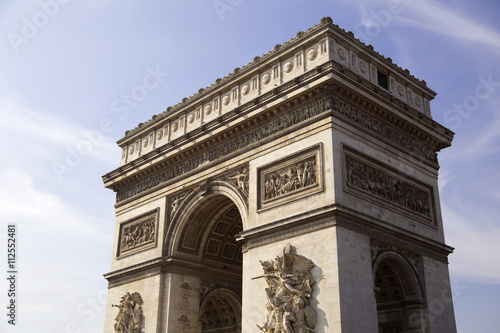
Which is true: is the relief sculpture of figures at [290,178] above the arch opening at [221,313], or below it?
above

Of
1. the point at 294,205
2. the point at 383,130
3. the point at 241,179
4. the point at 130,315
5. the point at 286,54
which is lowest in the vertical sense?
the point at 130,315

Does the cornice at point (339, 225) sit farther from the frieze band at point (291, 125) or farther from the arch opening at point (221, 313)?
the arch opening at point (221, 313)

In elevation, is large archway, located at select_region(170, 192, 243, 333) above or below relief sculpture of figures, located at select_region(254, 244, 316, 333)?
above

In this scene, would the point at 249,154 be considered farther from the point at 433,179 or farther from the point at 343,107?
the point at 433,179

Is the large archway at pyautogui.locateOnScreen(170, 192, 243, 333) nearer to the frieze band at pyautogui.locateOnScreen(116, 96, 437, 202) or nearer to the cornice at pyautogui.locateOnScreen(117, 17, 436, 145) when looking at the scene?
the frieze band at pyautogui.locateOnScreen(116, 96, 437, 202)

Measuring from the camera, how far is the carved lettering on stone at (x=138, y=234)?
23922mm

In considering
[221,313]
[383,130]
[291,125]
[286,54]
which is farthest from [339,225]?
[221,313]

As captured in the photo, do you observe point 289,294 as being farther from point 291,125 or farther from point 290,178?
point 291,125

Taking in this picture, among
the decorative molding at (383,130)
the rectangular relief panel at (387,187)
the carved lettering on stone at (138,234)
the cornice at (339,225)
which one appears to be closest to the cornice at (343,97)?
the decorative molding at (383,130)

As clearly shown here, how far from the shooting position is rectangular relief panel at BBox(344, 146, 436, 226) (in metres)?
18.2

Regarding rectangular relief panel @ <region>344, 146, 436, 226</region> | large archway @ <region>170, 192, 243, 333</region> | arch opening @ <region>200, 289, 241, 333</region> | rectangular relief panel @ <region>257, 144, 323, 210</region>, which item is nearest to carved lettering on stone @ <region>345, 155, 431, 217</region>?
rectangular relief panel @ <region>344, 146, 436, 226</region>

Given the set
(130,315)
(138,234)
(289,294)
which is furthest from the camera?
(138,234)

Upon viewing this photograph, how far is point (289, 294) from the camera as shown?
17062mm

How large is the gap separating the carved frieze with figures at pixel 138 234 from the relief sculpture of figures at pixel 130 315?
210 centimetres
